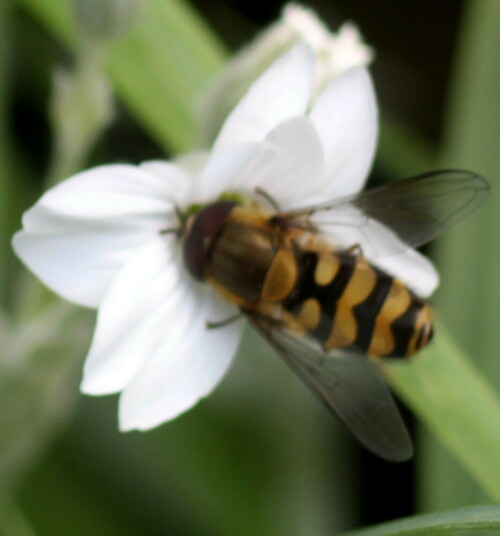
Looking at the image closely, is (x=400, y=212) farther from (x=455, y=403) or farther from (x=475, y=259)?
(x=475, y=259)

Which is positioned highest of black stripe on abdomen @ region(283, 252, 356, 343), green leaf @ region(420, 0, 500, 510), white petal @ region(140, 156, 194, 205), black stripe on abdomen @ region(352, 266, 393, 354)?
white petal @ region(140, 156, 194, 205)

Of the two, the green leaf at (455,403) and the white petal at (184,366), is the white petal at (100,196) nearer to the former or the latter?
the white petal at (184,366)

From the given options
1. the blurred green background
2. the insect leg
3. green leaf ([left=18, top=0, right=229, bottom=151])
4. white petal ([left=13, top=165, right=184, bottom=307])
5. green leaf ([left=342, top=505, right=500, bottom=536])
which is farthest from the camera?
green leaf ([left=18, top=0, right=229, bottom=151])

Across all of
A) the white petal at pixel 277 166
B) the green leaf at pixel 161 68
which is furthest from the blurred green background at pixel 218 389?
the white petal at pixel 277 166

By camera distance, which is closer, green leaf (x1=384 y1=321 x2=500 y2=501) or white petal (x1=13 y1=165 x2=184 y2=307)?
white petal (x1=13 y1=165 x2=184 y2=307)

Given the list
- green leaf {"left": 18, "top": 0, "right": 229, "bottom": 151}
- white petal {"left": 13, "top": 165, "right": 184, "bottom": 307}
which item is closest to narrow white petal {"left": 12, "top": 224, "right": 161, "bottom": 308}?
white petal {"left": 13, "top": 165, "right": 184, "bottom": 307}

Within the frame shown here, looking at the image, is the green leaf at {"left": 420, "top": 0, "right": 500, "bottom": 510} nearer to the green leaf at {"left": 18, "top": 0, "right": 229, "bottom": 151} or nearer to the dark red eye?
the green leaf at {"left": 18, "top": 0, "right": 229, "bottom": 151}

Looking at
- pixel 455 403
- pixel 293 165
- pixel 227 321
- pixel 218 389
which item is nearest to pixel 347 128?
pixel 293 165
